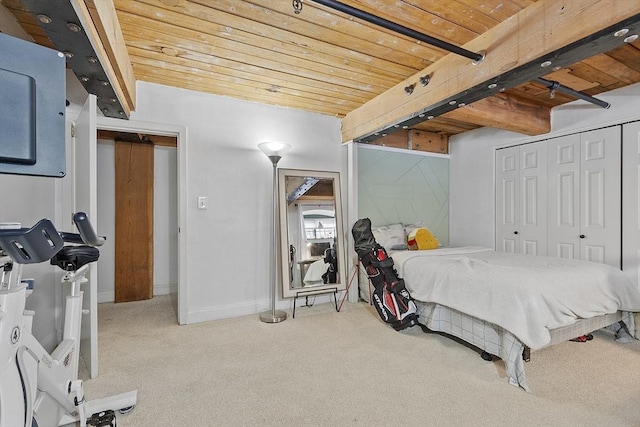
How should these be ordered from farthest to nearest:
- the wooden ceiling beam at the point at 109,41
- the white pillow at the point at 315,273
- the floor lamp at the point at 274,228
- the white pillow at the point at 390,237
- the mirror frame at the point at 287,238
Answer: the white pillow at the point at 390,237, the white pillow at the point at 315,273, the mirror frame at the point at 287,238, the floor lamp at the point at 274,228, the wooden ceiling beam at the point at 109,41

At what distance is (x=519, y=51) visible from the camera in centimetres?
181

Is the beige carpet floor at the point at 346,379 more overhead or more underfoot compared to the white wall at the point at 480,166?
more underfoot

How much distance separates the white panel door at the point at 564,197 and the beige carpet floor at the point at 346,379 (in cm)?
102

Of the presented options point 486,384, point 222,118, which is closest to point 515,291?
point 486,384

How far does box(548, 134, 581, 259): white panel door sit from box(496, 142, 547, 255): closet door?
83 millimetres

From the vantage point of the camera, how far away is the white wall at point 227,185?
301 cm

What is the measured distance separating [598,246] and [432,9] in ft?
9.85

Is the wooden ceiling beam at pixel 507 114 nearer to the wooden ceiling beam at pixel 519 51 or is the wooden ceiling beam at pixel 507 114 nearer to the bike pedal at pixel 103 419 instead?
the wooden ceiling beam at pixel 519 51

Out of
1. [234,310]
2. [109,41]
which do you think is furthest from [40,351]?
[234,310]

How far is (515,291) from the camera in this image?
6.64ft

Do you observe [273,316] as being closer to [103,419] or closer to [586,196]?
[103,419]

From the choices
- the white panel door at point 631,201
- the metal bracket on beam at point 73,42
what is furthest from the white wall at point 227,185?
the white panel door at point 631,201

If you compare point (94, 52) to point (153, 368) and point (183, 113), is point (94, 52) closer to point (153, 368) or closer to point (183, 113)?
point (183, 113)

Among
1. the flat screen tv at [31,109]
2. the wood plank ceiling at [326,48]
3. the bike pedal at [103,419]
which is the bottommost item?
the bike pedal at [103,419]
